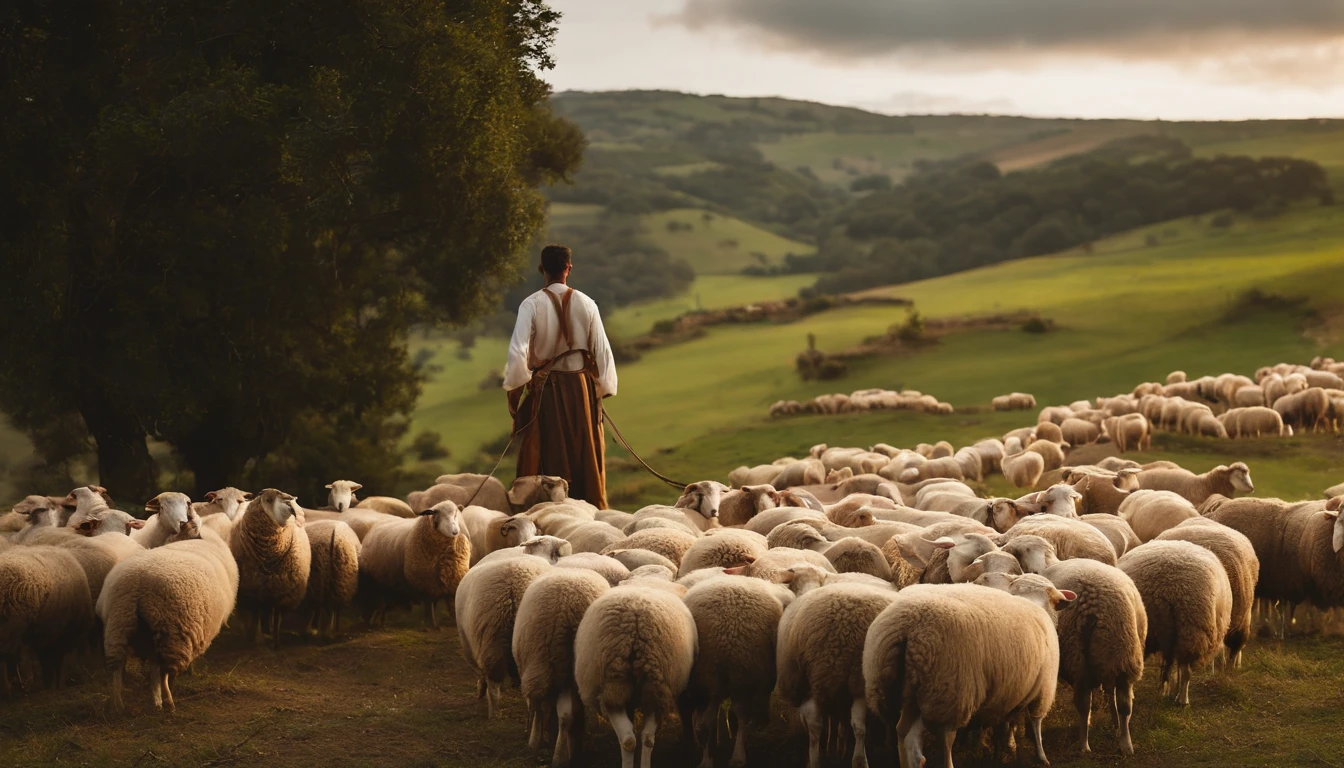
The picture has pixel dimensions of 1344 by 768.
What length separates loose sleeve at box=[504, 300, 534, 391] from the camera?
12.8 m

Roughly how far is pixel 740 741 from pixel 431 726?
2.22 metres

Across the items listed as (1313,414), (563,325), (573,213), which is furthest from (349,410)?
(573,213)

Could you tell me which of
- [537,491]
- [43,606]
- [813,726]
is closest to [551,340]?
[537,491]

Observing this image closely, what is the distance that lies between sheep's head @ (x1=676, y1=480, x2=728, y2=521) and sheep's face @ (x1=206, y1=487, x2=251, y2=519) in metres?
4.13

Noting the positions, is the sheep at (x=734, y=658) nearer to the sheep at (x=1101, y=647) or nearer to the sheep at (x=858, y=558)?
the sheep at (x=858, y=558)

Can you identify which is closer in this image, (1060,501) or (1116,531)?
(1116,531)

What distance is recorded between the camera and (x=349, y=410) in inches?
747

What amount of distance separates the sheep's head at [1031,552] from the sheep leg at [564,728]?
3003 millimetres

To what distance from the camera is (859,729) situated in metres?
6.75

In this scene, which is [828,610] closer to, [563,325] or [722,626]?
[722,626]

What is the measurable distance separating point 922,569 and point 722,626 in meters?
2.25

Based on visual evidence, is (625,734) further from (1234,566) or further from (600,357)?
(600,357)

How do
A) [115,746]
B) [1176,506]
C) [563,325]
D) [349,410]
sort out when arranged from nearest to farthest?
1. [115,746]
2. [1176,506]
3. [563,325]
4. [349,410]

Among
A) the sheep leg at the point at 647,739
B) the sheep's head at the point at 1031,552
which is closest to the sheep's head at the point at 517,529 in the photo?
the sheep leg at the point at 647,739
